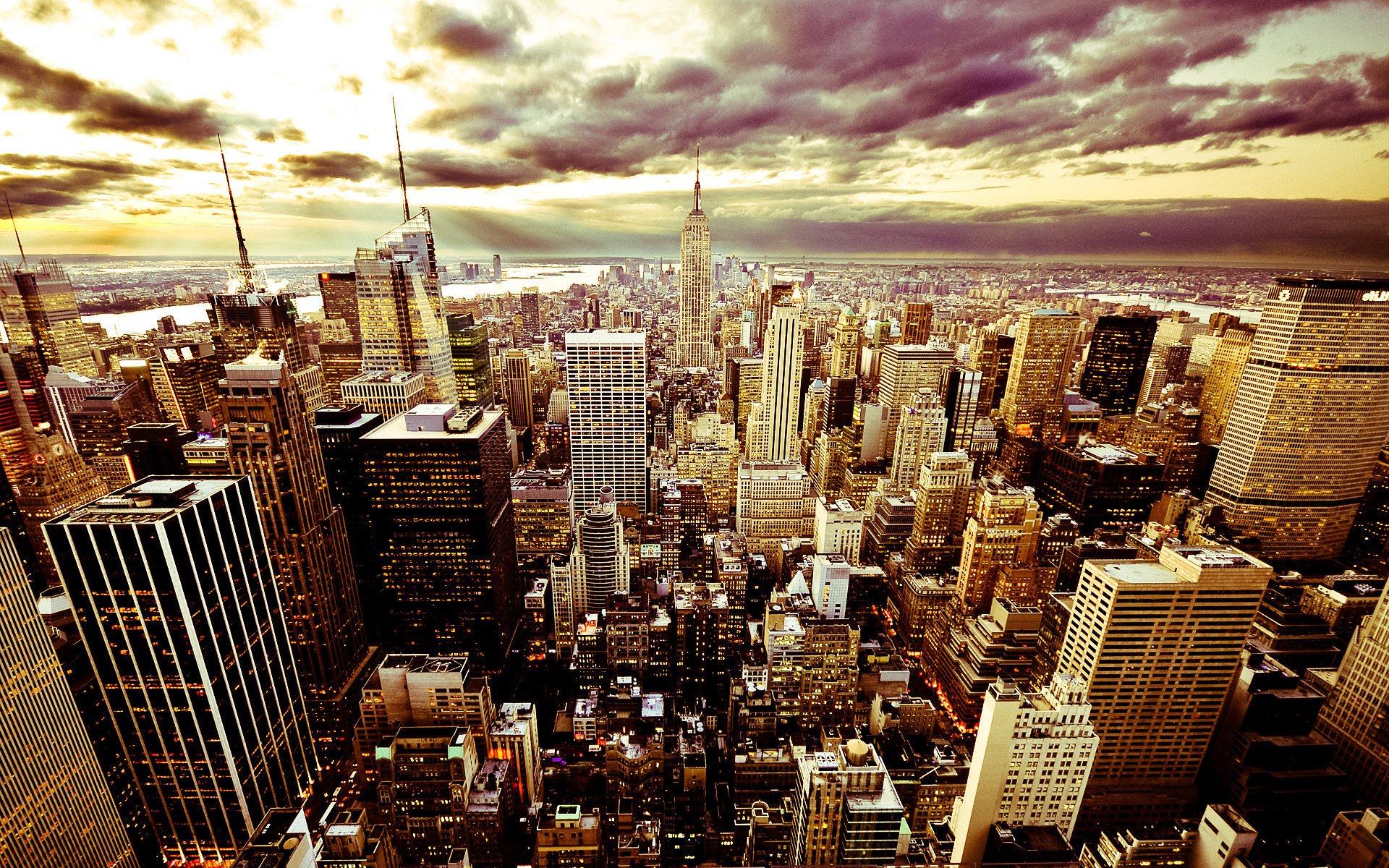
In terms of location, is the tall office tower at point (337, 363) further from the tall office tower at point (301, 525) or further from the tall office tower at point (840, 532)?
the tall office tower at point (840, 532)

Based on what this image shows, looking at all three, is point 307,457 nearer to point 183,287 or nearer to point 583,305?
point 183,287

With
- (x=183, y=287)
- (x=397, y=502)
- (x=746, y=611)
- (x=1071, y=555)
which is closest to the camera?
(x=397, y=502)

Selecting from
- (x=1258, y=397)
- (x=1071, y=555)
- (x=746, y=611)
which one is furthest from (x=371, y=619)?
(x=1258, y=397)

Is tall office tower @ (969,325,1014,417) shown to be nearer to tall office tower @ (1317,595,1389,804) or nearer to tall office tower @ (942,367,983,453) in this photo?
tall office tower @ (942,367,983,453)

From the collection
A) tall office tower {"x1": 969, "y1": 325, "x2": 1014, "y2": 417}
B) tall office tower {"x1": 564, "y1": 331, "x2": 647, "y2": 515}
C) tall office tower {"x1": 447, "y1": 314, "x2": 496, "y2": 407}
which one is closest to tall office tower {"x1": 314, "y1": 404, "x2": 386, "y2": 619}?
tall office tower {"x1": 564, "y1": 331, "x2": 647, "y2": 515}

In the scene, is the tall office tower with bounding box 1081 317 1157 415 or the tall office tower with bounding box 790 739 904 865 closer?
the tall office tower with bounding box 790 739 904 865

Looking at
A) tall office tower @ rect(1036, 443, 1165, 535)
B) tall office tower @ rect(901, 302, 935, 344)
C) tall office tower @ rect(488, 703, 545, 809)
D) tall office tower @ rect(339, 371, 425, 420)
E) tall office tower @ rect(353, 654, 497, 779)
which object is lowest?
tall office tower @ rect(488, 703, 545, 809)
